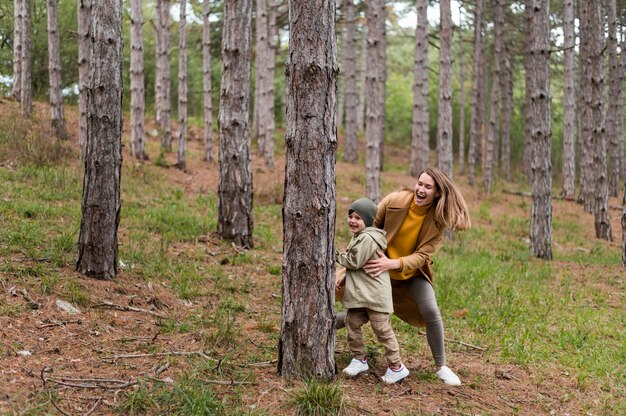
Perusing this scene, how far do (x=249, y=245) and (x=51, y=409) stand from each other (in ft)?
18.5

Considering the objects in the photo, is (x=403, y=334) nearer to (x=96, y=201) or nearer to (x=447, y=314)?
(x=447, y=314)

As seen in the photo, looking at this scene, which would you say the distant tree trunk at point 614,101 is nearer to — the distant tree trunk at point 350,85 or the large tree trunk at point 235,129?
the distant tree trunk at point 350,85

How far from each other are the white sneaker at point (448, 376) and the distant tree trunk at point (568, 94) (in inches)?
576

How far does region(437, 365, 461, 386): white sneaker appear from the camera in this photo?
4.98 m

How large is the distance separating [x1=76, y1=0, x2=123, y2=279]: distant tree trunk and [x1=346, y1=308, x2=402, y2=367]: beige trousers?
3.16 meters

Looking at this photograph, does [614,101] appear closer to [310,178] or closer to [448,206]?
[448,206]

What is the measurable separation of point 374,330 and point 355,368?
0.38m

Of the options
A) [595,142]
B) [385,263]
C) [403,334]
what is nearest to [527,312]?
[403,334]

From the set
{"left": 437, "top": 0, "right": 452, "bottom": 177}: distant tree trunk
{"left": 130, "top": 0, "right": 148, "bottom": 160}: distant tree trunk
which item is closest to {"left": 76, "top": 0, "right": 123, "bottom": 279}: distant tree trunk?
{"left": 437, "top": 0, "right": 452, "bottom": 177}: distant tree trunk

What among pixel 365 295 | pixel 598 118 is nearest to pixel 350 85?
pixel 598 118

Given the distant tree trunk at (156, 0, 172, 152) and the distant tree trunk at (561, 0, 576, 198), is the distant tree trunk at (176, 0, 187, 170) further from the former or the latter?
the distant tree trunk at (561, 0, 576, 198)

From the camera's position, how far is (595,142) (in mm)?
14961

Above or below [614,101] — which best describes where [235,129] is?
below

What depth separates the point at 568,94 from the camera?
19281 millimetres
